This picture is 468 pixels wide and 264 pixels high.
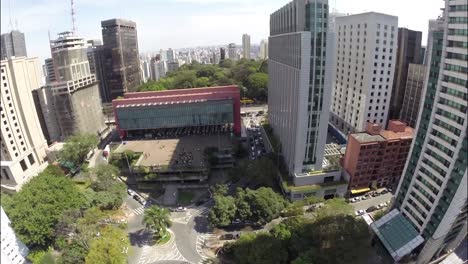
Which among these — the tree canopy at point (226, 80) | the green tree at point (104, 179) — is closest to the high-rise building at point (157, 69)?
the tree canopy at point (226, 80)

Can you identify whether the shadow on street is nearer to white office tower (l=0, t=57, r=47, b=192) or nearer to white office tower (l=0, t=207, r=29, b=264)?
white office tower (l=0, t=207, r=29, b=264)

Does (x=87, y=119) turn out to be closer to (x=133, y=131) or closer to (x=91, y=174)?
(x=133, y=131)

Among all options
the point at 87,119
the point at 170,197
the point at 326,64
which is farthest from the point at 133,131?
the point at 326,64

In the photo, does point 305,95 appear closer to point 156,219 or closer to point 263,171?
point 263,171

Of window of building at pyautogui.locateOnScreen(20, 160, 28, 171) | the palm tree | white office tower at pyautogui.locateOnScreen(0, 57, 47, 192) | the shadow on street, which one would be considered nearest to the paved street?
the shadow on street

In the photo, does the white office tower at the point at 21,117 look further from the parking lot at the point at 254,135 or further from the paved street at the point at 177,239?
the parking lot at the point at 254,135
